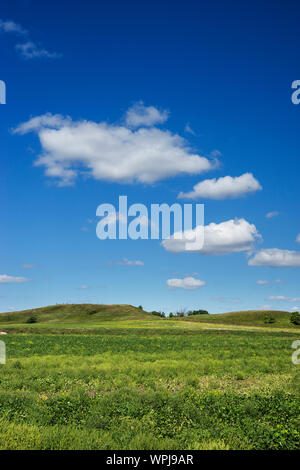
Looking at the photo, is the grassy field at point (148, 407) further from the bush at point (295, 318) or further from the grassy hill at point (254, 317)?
the grassy hill at point (254, 317)

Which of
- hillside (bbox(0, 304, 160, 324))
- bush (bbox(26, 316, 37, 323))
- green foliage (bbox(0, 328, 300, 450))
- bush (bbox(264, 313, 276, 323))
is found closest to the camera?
green foliage (bbox(0, 328, 300, 450))

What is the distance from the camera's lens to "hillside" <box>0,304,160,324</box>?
5364 inches

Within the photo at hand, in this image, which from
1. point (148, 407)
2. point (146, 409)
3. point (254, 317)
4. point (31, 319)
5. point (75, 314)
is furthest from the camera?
point (75, 314)

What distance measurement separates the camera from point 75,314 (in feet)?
473

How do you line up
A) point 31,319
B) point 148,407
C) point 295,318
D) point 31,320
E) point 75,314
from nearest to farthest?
point 148,407
point 295,318
point 31,320
point 31,319
point 75,314

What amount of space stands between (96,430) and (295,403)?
6869 mm

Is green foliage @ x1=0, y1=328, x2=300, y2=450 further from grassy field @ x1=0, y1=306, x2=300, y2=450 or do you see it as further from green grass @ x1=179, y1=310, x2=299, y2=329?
green grass @ x1=179, y1=310, x2=299, y2=329

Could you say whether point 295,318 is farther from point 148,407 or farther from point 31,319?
point 148,407

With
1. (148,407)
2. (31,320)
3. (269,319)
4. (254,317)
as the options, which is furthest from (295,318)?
(148,407)

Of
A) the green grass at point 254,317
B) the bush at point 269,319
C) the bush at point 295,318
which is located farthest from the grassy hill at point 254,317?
the bush at point 295,318

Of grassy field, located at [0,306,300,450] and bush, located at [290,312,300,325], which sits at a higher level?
grassy field, located at [0,306,300,450]

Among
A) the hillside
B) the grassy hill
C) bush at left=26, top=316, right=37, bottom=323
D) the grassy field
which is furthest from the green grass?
the grassy field
